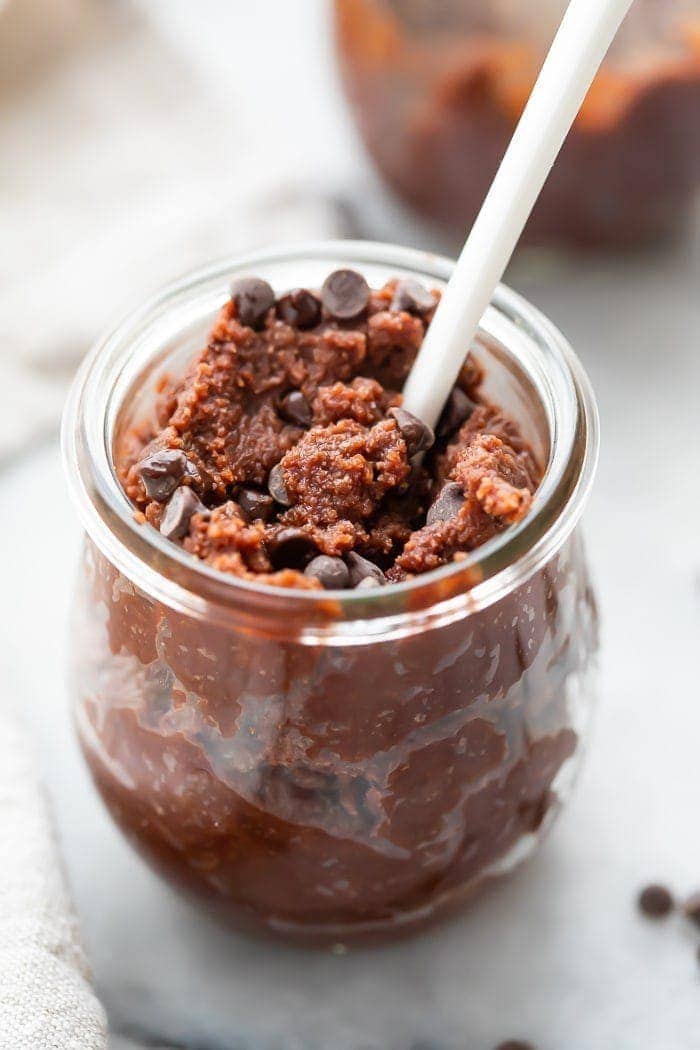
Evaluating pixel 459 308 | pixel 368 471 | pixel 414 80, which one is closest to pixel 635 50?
pixel 414 80

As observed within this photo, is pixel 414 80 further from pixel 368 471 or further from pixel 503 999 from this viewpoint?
pixel 503 999

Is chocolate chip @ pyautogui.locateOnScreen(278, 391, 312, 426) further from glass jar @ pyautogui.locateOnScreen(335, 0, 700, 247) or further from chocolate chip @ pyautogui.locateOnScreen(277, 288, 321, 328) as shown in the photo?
glass jar @ pyautogui.locateOnScreen(335, 0, 700, 247)

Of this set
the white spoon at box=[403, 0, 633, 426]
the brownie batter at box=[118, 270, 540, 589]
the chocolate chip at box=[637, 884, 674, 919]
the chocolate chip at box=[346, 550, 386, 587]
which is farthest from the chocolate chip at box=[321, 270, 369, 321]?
the chocolate chip at box=[637, 884, 674, 919]

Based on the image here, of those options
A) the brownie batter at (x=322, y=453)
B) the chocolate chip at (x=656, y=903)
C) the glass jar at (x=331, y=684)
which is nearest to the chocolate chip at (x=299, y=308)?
the brownie batter at (x=322, y=453)

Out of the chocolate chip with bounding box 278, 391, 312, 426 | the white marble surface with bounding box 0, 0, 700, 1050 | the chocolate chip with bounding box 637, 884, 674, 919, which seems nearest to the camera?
the chocolate chip with bounding box 278, 391, 312, 426

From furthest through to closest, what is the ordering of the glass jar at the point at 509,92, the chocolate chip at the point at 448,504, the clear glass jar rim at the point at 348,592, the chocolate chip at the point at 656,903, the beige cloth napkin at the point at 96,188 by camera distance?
the beige cloth napkin at the point at 96,188 → the glass jar at the point at 509,92 → the chocolate chip at the point at 656,903 → the chocolate chip at the point at 448,504 → the clear glass jar rim at the point at 348,592

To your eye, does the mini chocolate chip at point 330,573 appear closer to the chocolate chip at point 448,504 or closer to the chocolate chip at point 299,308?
the chocolate chip at point 448,504

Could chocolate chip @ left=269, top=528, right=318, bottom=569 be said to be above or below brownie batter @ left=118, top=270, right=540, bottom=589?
below
